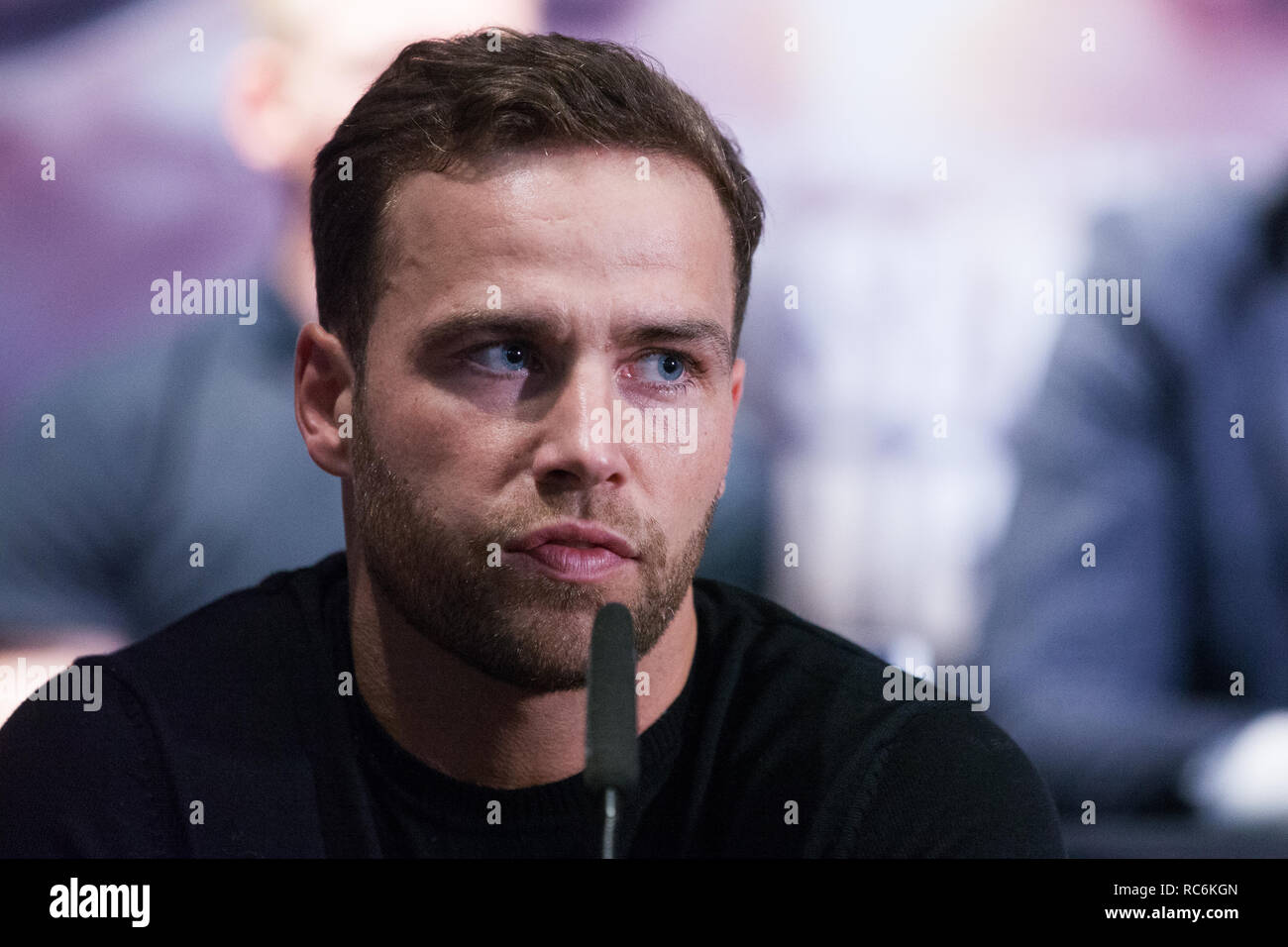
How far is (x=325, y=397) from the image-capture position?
5.25 ft

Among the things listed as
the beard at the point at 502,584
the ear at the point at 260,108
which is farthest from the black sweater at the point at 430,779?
the ear at the point at 260,108

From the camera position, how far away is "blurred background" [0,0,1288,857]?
74.7 inches

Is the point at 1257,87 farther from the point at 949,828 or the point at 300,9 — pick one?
the point at 300,9

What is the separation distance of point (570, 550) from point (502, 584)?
91 mm

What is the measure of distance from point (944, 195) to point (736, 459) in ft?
1.71

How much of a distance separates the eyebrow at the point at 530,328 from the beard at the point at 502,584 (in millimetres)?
161

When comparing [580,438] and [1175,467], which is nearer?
[580,438]

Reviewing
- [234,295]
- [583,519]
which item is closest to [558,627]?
[583,519]

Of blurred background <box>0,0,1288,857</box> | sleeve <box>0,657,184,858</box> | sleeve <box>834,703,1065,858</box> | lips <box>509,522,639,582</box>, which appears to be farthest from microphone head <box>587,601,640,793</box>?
blurred background <box>0,0,1288,857</box>

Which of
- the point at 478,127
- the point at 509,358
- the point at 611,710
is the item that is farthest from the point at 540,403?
the point at 611,710

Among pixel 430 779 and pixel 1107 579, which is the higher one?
pixel 1107 579

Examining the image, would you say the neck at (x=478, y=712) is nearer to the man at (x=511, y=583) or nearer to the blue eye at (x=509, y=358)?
the man at (x=511, y=583)

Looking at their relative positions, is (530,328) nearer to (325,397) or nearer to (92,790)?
(325,397)

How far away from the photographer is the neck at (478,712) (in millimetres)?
1506
